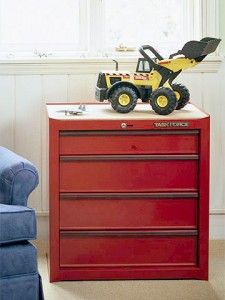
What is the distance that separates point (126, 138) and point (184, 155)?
0.91 ft

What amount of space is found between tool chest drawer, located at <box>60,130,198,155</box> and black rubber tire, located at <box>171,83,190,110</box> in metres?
0.23

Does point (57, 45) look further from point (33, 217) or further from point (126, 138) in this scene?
point (33, 217)

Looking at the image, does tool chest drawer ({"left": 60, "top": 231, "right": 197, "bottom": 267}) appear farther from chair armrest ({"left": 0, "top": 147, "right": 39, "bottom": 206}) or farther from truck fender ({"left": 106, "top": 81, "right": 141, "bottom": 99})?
truck fender ({"left": 106, "top": 81, "right": 141, "bottom": 99})

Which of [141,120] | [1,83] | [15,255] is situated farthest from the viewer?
[1,83]

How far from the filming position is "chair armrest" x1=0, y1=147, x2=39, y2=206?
3.36 meters

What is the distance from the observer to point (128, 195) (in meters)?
3.71

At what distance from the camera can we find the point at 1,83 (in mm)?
4293

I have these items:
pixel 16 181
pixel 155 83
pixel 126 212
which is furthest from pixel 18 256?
pixel 155 83

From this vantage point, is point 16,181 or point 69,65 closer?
point 16,181

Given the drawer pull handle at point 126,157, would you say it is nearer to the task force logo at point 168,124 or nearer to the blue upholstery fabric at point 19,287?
the task force logo at point 168,124

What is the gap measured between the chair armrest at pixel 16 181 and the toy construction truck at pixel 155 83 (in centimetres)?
61

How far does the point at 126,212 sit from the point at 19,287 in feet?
2.29

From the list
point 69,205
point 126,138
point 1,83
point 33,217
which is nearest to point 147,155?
point 126,138

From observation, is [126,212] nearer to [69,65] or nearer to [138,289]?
[138,289]
